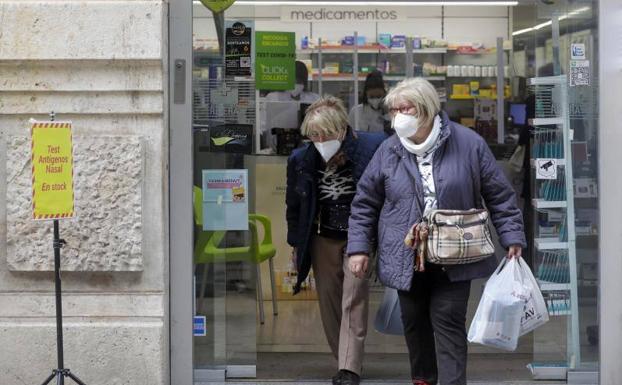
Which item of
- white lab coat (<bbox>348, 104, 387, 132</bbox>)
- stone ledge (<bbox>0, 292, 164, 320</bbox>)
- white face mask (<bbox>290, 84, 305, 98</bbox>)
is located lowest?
stone ledge (<bbox>0, 292, 164, 320</bbox>)

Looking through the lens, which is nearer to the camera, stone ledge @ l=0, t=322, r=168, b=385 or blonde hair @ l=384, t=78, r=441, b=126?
blonde hair @ l=384, t=78, r=441, b=126

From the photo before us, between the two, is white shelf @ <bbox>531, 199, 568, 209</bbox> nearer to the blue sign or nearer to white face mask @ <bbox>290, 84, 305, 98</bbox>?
the blue sign

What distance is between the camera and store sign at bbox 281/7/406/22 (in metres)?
13.2

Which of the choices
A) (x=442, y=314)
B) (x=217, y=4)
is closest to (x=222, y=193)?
(x=217, y=4)

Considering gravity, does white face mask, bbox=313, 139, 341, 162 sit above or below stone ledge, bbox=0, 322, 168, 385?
above

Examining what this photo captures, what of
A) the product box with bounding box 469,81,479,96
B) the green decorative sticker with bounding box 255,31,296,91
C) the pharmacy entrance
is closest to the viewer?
the pharmacy entrance

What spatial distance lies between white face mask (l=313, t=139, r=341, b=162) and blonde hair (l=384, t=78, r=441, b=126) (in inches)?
34.7

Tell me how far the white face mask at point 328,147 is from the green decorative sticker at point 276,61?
2003 millimetres

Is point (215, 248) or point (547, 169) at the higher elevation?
point (547, 169)

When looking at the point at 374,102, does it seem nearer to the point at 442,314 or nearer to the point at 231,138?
the point at 231,138

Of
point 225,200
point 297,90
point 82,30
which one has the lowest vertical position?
point 225,200

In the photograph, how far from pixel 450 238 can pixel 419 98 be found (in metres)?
0.72

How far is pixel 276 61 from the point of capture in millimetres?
8359

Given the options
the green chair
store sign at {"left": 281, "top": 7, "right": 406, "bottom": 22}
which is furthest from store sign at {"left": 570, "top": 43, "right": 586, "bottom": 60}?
store sign at {"left": 281, "top": 7, "right": 406, "bottom": 22}
